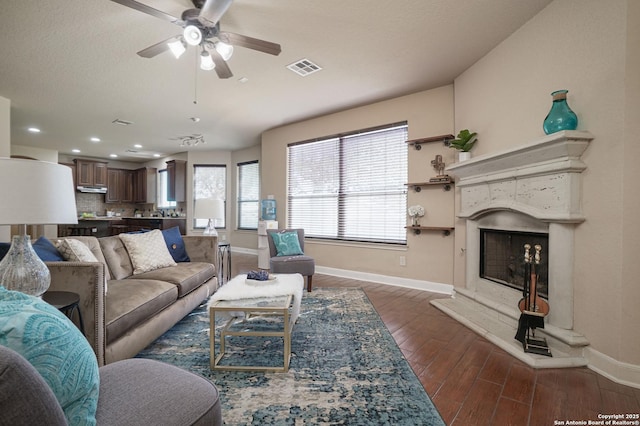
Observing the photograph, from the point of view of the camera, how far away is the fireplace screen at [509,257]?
2.46 m

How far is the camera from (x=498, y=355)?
2.13m

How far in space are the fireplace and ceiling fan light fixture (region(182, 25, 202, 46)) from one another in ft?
8.67

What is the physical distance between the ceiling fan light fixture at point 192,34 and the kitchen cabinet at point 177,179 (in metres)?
6.08

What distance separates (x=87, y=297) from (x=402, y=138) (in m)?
3.91

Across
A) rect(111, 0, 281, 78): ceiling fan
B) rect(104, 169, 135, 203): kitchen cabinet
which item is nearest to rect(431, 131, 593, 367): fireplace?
rect(111, 0, 281, 78): ceiling fan

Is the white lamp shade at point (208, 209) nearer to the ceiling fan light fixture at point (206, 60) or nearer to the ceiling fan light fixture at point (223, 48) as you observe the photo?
the ceiling fan light fixture at point (206, 60)

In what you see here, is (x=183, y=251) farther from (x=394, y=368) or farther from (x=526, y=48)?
(x=526, y=48)

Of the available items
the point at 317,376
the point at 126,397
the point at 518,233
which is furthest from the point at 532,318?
the point at 126,397

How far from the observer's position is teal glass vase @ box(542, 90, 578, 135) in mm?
2057

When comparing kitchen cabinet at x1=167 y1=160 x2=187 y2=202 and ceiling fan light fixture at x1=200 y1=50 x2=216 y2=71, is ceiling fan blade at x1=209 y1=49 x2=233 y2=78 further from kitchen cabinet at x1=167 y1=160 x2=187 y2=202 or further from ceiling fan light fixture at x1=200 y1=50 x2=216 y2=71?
kitchen cabinet at x1=167 y1=160 x2=187 y2=202

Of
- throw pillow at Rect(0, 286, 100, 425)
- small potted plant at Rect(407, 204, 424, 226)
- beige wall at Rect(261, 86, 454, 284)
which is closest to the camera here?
throw pillow at Rect(0, 286, 100, 425)

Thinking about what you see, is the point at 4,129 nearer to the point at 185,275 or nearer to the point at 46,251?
the point at 46,251

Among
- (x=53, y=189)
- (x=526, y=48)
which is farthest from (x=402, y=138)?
(x=53, y=189)

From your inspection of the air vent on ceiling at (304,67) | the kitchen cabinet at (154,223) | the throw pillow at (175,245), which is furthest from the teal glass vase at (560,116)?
the kitchen cabinet at (154,223)
